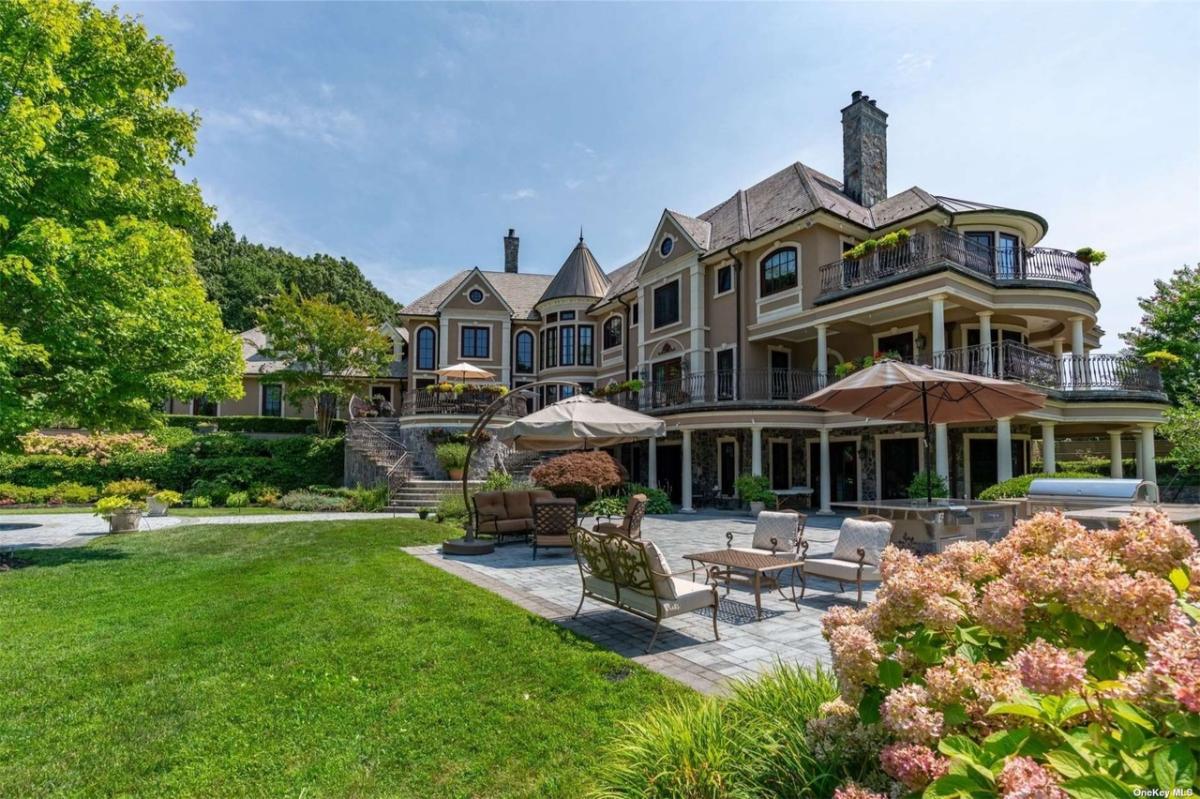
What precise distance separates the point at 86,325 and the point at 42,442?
17.5m

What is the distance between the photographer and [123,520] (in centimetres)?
1255

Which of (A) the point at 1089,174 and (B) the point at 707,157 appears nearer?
(A) the point at 1089,174

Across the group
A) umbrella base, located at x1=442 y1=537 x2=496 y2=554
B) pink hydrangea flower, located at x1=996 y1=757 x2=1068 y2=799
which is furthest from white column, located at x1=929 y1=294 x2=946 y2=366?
pink hydrangea flower, located at x1=996 y1=757 x2=1068 y2=799

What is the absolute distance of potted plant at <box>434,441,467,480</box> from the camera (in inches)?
774

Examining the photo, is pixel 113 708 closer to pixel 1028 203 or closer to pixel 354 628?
pixel 354 628

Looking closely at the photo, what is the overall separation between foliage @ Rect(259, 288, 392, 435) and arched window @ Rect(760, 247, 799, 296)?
16.3 meters

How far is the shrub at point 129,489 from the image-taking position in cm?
1664

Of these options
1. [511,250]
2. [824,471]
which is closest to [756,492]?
[824,471]

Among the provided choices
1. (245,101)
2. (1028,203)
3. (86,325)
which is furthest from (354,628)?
(1028,203)

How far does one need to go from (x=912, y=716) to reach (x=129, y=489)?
21.7m

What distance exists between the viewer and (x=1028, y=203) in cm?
1734

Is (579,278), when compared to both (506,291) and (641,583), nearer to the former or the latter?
(506,291)

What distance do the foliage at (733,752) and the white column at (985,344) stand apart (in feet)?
47.0

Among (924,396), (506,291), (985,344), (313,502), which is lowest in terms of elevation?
(313,502)
